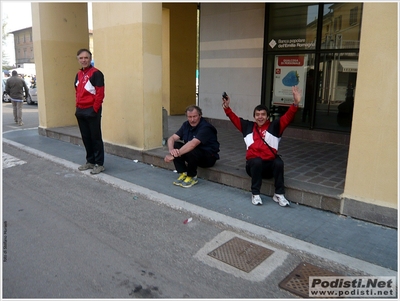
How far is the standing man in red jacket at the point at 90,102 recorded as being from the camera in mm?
5859

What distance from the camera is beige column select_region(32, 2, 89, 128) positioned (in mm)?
9347

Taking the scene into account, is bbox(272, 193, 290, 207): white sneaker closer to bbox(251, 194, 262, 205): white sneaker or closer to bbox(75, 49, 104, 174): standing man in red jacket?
bbox(251, 194, 262, 205): white sneaker

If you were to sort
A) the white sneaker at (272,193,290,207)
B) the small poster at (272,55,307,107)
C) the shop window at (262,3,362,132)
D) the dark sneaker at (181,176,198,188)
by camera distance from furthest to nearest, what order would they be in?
the small poster at (272,55,307,107) → the shop window at (262,3,362,132) → the dark sneaker at (181,176,198,188) → the white sneaker at (272,193,290,207)

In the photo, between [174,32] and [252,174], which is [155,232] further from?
[174,32]

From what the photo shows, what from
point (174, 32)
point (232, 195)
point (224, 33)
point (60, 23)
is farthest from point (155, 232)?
point (174, 32)

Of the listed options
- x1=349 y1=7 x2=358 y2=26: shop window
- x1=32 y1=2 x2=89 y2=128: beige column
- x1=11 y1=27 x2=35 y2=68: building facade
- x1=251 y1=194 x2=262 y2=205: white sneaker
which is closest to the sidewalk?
x1=251 y1=194 x2=262 y2=205: white sneaker

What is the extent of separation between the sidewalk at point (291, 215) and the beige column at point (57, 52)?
4139 millimetres

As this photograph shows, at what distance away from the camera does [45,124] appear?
9.91m

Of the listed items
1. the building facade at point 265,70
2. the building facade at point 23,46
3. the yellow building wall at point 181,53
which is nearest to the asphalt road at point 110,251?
the building facade at point 265,70

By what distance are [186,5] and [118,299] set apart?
11.6 m

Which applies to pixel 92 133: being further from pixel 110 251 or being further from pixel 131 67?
pixel 110 251

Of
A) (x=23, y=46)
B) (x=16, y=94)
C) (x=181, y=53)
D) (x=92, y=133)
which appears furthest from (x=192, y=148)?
(x=23, y=46)

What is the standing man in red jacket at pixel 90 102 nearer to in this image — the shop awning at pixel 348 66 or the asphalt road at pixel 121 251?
the asphalt road at pixel 121 251

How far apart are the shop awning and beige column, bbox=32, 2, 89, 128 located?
7.01 meters
